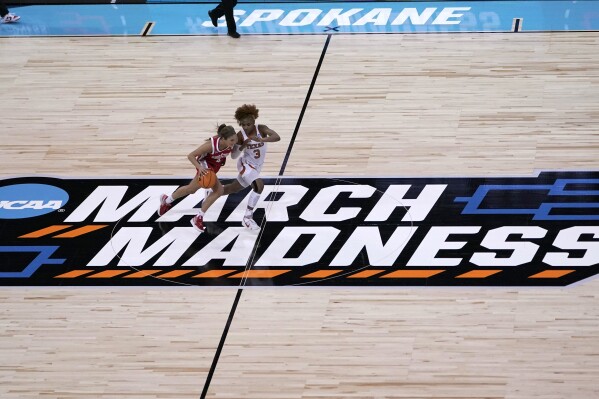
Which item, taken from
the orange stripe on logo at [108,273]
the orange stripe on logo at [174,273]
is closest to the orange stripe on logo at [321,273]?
the orange stripe on logo at [174,273]

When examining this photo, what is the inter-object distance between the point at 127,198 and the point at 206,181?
136 cm

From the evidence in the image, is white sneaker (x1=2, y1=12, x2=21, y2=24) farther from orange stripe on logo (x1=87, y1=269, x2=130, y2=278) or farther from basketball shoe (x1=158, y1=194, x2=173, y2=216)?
orange stripe on logo (x1=87, y1=269, x2=130, y2=278)

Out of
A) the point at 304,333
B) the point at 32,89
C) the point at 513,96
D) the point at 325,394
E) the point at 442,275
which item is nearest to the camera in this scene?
the point at 325,394

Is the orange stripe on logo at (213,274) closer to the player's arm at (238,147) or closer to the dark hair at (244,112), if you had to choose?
the player's arm at (238,147)

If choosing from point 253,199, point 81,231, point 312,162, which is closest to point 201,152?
point 253,199

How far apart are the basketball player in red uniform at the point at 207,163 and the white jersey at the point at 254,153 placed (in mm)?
158

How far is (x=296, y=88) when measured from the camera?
43.6 feet

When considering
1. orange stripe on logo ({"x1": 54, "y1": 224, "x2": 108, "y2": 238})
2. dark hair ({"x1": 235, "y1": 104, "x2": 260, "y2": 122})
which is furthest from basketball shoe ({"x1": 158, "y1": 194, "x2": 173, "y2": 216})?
dark hair ({"x1": 235, "y1": 104, "x2": 260, "y2": 122})

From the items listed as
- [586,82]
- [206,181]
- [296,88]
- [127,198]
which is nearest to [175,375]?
[206,181]

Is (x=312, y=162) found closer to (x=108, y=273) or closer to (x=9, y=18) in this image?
(x=108, y=273)

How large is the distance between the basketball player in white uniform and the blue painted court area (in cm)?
441

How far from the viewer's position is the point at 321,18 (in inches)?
587

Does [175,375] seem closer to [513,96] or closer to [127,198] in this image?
[127,198]

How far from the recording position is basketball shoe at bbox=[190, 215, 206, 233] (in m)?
10.8
